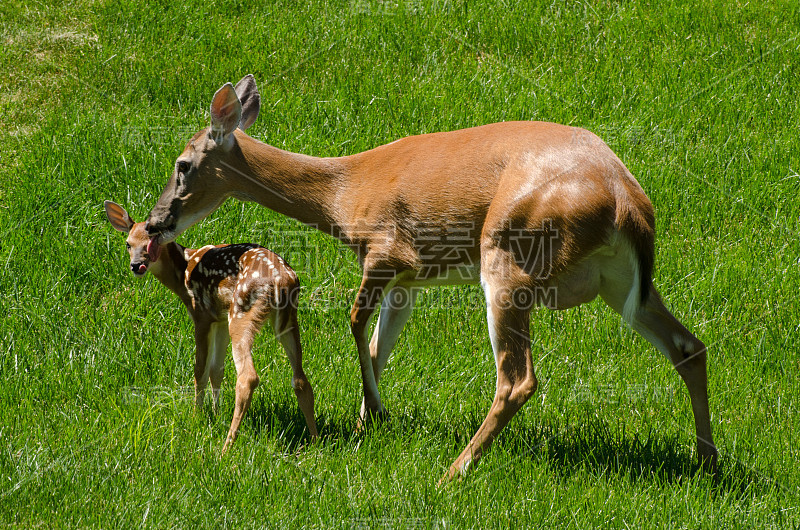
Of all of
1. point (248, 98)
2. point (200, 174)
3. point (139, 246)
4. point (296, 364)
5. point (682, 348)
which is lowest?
point (296, 364)

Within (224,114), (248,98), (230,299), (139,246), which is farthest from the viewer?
(248,98)

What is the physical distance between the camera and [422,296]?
7.27 metres

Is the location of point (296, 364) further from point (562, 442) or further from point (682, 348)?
point (682, 348)

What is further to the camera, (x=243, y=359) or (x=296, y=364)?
(x=296, y=364)

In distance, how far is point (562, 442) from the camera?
18.7 feet

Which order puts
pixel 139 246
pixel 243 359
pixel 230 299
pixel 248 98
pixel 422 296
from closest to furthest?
pixel 243 359, pixel 230 299, pixel 139 246, pixel 248 98, pixel 422 296

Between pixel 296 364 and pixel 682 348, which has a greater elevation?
pixel 682 348

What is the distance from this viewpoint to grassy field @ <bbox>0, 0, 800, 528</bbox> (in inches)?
194

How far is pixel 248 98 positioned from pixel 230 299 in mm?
1483

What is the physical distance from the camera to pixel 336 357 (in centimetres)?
661

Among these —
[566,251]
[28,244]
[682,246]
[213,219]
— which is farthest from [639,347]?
[28,244]

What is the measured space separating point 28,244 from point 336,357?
2.63 meters

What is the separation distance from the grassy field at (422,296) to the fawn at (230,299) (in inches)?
11.0

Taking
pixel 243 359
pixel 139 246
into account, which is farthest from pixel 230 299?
pixel 139 246
